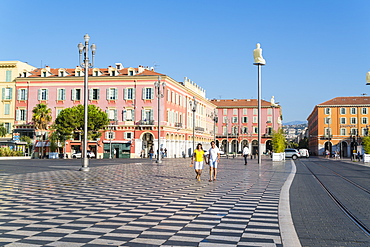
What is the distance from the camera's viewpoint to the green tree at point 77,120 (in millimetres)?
56844

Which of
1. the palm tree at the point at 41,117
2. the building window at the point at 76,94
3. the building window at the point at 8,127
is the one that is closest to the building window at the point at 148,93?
the building window at the point at 76,94

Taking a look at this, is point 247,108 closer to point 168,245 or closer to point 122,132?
point 122,132

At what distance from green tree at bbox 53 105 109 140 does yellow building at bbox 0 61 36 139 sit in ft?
39.0

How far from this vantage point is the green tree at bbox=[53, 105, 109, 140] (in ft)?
186

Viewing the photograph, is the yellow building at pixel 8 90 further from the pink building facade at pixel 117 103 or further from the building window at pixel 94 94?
the building window at pixel 94 94

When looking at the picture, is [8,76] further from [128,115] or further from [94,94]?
[128,115]

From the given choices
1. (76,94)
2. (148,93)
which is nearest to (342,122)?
(148,93)

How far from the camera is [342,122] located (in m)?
101

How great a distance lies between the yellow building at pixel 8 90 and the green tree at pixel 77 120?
39.0 ft

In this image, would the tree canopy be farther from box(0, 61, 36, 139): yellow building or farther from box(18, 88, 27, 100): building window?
box(0, 61, 36, 139): yellow building

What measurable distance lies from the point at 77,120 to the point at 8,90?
1690 centimetres

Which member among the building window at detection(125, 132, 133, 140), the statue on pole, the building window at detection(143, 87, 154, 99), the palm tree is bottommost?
the building window at detection(125, 132, 133, 140)

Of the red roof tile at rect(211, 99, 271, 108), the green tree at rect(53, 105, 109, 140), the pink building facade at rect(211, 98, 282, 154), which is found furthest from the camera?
the red roof tile at rect(211, 99, 271, 108)

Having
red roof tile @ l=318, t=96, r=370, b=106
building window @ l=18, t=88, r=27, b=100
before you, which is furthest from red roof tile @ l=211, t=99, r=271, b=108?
building window @ l=18, t=88, r=27, b=100
